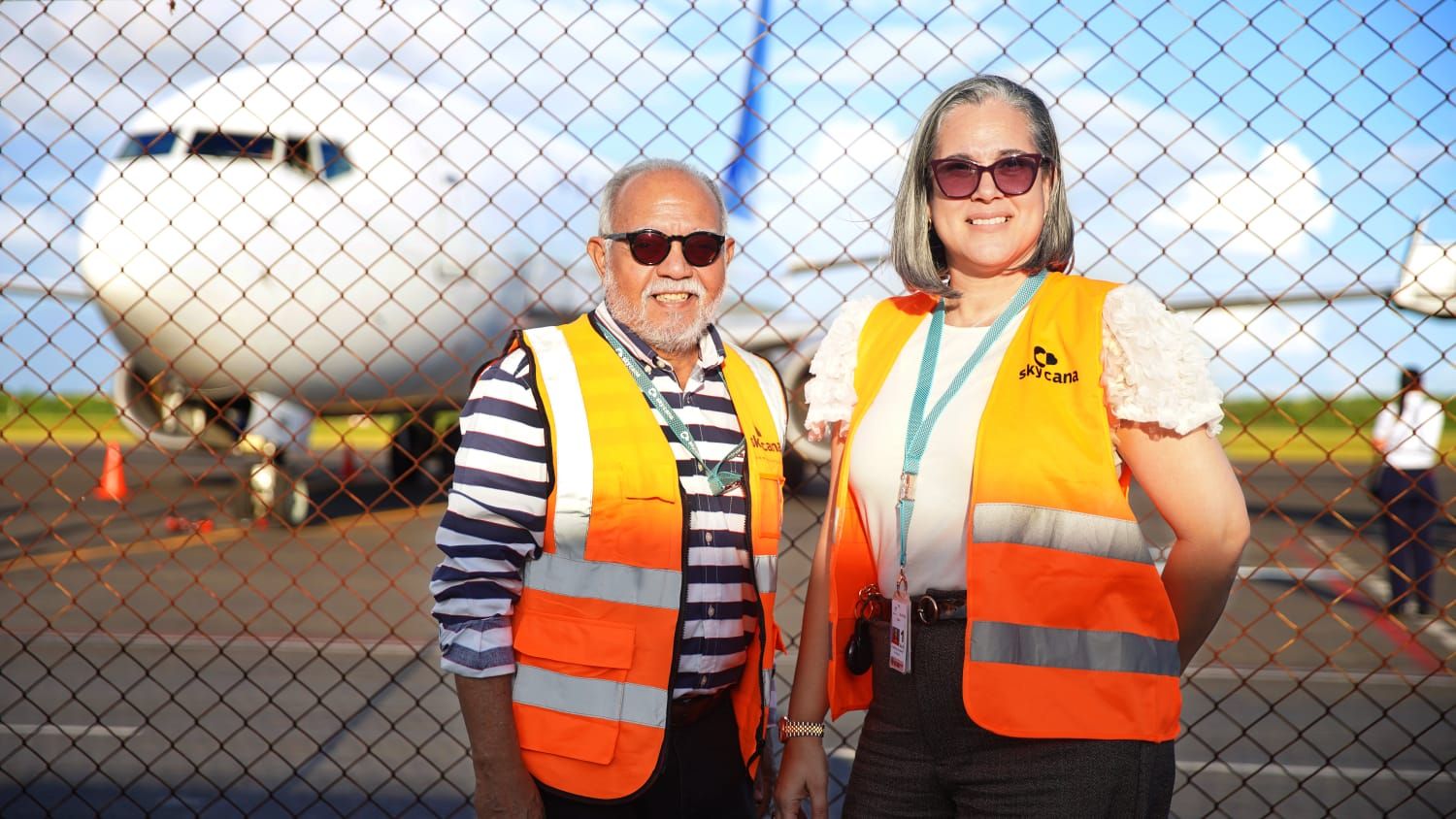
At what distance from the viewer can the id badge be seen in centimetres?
156

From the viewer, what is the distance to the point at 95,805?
3117 mm

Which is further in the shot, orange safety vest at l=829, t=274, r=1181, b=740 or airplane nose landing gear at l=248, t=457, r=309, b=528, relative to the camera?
airplane nose landing gear at l=248, t=457, r=309, b=528

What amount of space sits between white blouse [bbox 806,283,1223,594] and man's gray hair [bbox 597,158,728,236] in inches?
15.6

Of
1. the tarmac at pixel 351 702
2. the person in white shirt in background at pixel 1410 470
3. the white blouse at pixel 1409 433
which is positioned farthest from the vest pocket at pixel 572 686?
the white blouse at pixel 1409 433

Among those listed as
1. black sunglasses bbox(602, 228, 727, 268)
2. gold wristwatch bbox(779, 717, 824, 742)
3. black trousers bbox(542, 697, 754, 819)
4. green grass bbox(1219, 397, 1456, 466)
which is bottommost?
green grass bbox(1219, 397, 1456, 466)

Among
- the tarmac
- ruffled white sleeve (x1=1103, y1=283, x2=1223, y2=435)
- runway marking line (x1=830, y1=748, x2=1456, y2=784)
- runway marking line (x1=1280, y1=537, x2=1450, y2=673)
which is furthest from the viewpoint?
runway marking line (x1=1280, y1=537, x2=1450, y2=673)

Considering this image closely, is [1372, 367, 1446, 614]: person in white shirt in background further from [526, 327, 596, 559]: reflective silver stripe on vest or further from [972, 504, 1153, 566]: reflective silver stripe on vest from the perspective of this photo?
[526, 327, 596, 559]: reflective silver stripe on vest

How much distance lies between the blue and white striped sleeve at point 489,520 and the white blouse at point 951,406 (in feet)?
1.59

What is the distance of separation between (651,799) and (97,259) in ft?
19.9

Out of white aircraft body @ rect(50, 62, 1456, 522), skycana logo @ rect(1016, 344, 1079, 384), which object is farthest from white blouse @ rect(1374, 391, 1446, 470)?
skycana logo @ rect(1016, 344, 1079, 384)

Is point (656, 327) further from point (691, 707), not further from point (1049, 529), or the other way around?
point (1049, 529)

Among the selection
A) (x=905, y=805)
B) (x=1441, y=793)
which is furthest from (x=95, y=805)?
(x=1441, y=793)

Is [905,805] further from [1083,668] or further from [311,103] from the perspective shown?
[311,103]

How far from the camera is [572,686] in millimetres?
1739
